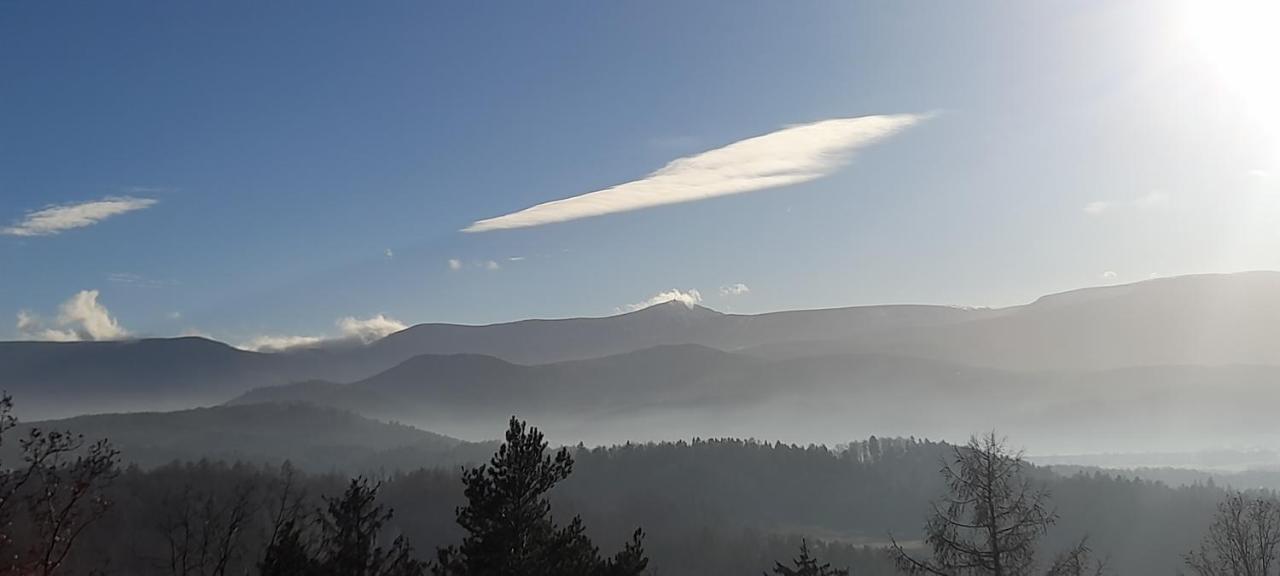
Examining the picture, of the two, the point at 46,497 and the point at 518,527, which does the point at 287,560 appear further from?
the point at 46,497

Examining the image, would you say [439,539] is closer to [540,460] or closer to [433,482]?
[433,482]

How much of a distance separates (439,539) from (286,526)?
15203 centimetres

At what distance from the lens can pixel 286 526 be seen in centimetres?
1788

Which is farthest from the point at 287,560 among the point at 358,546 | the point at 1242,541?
the point at 1242,541

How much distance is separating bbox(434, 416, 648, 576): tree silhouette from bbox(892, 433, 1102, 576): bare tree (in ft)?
22.3

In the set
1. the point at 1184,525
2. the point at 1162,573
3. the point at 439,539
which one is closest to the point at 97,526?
the point at 439,539

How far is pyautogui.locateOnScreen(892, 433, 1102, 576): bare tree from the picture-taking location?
761 inches

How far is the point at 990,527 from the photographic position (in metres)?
19.6

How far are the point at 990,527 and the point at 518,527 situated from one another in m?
10.5

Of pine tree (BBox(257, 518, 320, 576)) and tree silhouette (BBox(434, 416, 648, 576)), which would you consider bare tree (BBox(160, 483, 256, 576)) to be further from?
tree silhouette (BBox(434, 416, 648, 576))

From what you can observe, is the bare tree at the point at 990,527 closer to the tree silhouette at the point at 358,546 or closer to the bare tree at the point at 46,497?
the tree silhouette at the point at 358,546

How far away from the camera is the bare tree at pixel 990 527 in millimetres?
19328

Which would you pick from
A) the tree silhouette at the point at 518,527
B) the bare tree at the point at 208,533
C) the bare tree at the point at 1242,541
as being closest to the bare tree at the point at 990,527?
the tree silhouette at the point at 518,527

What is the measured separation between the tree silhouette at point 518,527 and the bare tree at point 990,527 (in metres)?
6.79
